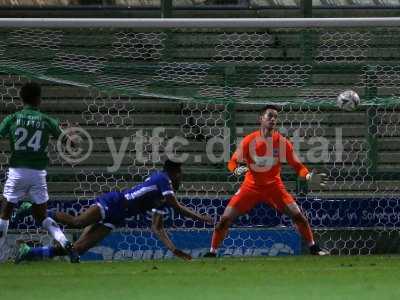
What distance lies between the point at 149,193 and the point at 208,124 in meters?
2.58

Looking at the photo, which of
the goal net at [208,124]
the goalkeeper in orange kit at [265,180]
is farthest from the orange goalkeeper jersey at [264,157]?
the goal net at [208,124]

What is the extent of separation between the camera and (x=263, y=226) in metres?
14.5

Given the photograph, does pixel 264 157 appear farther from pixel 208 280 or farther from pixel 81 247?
pixel 208 280

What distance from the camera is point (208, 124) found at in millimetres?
14828

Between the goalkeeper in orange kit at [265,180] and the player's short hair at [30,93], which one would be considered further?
the goalkeeper in orange kit at [265,180]

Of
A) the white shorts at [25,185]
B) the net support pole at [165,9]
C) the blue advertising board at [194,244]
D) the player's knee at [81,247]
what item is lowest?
the blue advertising board at [194,244]

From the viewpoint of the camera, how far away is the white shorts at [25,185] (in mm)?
11656

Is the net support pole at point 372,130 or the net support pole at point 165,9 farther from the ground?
the net support pole at point 165,9

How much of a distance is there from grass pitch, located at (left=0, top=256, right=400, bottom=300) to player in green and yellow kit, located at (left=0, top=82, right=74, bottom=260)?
598 mm

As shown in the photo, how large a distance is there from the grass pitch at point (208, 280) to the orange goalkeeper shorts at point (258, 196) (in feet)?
2.77

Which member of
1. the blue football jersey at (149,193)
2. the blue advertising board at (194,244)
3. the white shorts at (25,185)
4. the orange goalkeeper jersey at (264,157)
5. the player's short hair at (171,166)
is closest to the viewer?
the white shorts at (25,185)

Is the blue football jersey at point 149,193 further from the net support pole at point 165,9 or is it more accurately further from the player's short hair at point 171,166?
the net support pole at point 165,9

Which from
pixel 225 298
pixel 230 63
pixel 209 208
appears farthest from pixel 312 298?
pixel 230 63

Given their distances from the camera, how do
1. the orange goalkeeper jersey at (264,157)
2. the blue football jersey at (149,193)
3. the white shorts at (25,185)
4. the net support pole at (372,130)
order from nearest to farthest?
the white shorts at (25,185), the blue football jersey at (149,193), the orange goalkeeper jersey at (264,157), the net support pole at (372,130)
